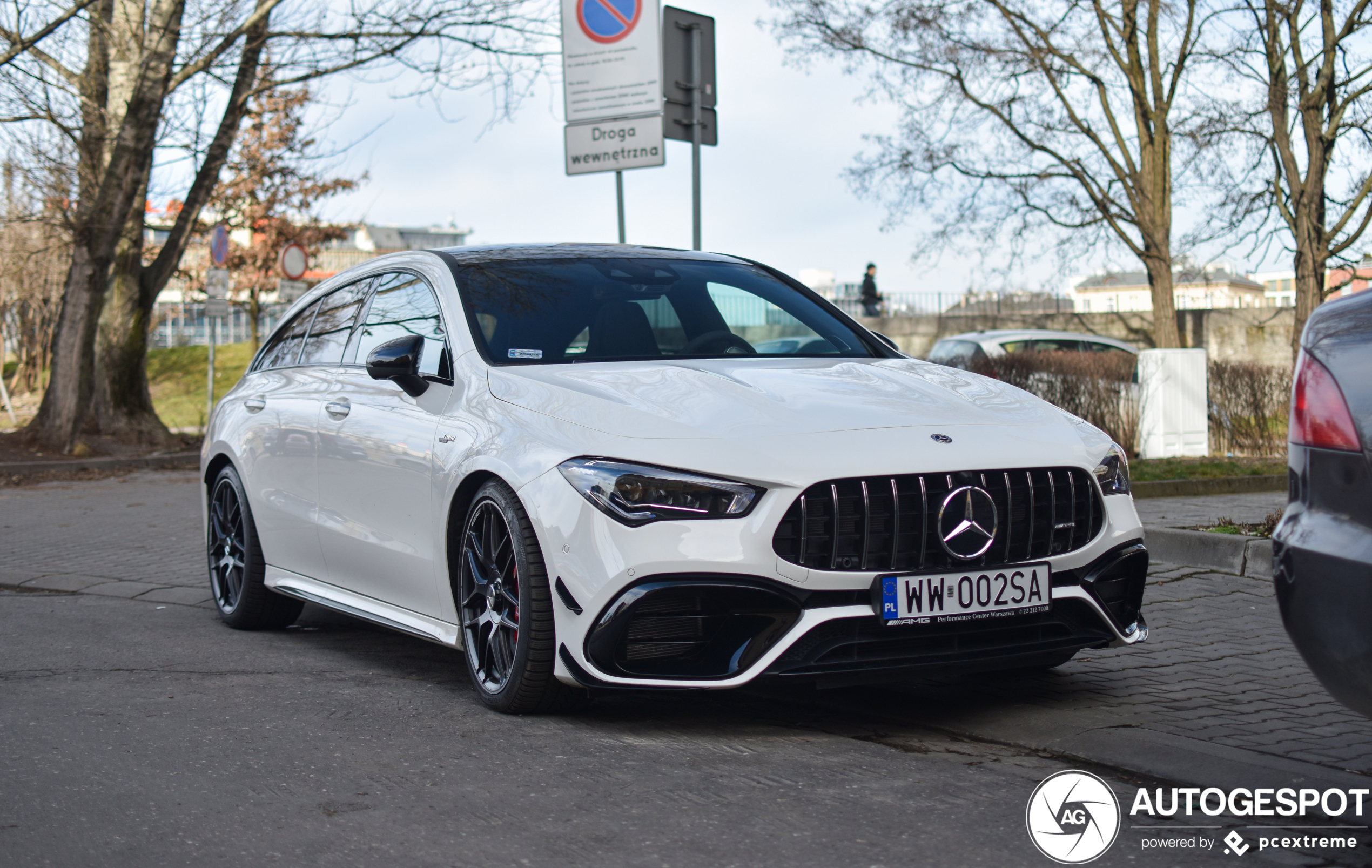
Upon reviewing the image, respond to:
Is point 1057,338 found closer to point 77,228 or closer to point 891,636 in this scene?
point 77,228

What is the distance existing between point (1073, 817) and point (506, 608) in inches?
74.7

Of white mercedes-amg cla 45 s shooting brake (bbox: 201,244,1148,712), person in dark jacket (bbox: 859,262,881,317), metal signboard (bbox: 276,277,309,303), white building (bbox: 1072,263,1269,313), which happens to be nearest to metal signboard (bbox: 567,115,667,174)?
white mercedes-amg cla 45 s shooting brake (bbox: 201,244,1148,712)

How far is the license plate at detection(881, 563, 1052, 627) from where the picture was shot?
4.22 m

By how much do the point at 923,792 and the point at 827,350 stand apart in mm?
2269

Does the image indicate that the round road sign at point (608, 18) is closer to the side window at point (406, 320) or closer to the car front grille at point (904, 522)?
the side window at point (406, 320)

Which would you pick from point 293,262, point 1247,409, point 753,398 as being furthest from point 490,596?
point 293,262

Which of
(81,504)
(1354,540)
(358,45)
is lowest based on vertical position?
(81,504)

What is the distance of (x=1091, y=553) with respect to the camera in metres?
4.56

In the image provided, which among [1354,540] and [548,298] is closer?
[1354,540]

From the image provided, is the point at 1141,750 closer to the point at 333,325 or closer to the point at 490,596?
the point at 490,596

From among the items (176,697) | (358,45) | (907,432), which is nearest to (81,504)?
(358,45)

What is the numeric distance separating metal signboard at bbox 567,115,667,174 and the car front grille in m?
6.46

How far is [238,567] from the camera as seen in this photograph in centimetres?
685

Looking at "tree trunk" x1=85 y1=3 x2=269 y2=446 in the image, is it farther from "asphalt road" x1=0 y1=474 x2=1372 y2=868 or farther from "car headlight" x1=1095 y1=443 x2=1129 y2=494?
"car headlight" x1=1095 y1=443 x2=1129 y2=494
